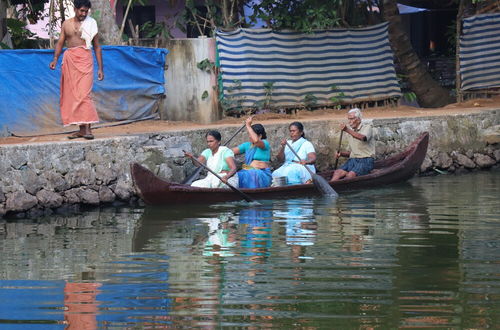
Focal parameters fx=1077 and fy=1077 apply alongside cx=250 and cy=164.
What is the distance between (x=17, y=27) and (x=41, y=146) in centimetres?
415

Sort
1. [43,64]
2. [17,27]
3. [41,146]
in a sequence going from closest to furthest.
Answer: [41,146] → [43,64] → [17,27]

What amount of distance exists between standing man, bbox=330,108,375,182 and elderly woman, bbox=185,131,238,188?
1.71m

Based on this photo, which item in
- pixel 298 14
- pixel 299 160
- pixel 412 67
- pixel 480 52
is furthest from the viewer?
pixel 412 67

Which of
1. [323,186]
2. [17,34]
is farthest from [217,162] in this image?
[17,34]

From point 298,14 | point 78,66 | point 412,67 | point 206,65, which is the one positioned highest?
point 298,14

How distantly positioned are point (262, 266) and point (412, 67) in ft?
37.8

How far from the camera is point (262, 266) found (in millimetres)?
9117

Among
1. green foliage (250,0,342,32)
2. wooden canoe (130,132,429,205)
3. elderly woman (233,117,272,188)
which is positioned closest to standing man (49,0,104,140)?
wooden canoe (130,132,429,205)

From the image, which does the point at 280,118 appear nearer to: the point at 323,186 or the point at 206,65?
the point at 206,65

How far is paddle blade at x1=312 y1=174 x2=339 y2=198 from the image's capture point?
45.5ft

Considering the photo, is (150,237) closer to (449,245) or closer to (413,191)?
(449,245)

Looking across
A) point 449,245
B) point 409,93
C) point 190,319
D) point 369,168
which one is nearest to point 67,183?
point 369,168

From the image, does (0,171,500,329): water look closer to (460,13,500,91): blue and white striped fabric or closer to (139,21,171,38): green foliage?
(139,21,171,38): green foliage

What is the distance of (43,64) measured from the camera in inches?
574
